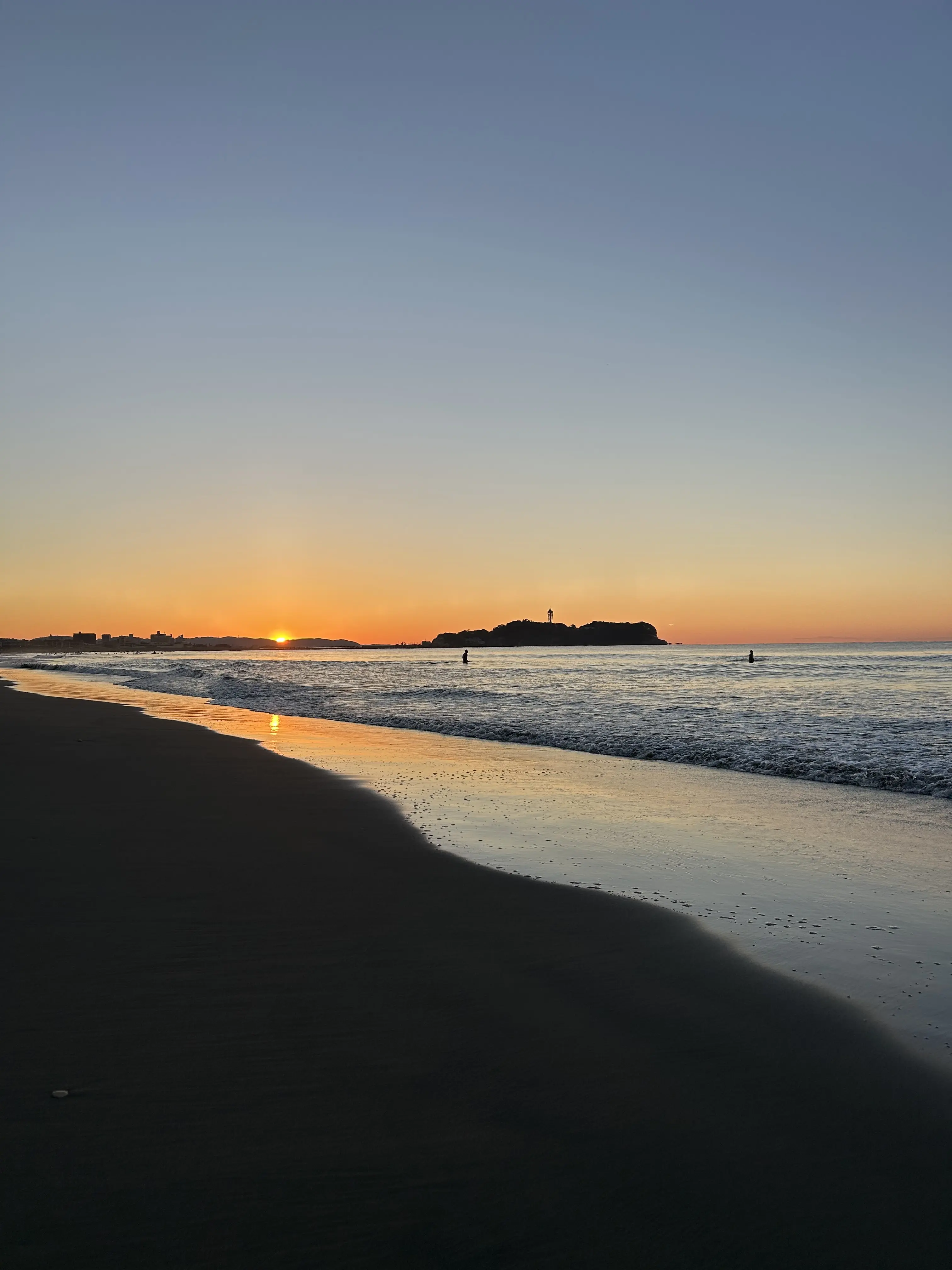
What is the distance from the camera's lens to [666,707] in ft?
91.3

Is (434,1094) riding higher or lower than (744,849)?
higher

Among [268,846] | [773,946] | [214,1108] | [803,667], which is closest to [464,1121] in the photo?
[214,1108]

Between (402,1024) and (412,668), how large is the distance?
69.6 m

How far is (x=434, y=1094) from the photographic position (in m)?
3.23

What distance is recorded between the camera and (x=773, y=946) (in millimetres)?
5145

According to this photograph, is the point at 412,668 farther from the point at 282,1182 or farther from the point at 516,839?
the point at 282,1182

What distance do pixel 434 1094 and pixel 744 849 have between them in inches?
216

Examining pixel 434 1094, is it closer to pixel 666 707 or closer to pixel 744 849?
→ pixel 744 849

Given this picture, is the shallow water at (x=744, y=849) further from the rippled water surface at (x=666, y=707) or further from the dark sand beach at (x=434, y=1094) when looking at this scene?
the rippled water surface at (x=666, y=707)

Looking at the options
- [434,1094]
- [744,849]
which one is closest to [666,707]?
[744,849]

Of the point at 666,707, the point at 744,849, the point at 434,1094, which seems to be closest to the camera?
the point at 434,1094

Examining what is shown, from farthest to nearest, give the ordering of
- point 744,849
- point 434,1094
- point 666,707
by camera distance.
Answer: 1. point 666,707
2. point 744,849
3. point 434,1094

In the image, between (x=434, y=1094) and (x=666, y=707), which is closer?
(x=434, y=1094)

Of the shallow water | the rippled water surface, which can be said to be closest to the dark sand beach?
the shallow water
